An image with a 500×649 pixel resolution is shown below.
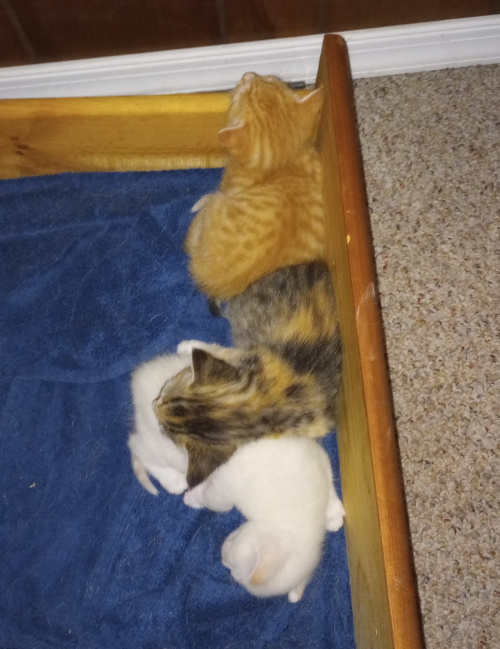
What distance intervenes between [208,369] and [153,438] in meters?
0.22

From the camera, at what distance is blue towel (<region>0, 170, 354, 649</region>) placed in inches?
42.1

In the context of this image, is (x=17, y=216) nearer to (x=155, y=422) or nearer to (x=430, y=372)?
(x=155, y=422)

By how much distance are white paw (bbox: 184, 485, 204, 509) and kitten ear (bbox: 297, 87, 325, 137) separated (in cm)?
72

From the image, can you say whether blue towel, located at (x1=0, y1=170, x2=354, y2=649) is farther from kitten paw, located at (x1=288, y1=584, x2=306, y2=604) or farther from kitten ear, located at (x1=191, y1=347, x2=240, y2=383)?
kitten ear, located at (x1=191, y1=347, x2=240, y2=383)

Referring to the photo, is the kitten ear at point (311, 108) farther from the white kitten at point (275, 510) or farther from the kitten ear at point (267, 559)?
the kitten ear at point (267, 559)

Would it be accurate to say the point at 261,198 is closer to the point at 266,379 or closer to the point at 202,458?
the point at 266,379

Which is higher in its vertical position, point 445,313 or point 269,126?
point 269,126

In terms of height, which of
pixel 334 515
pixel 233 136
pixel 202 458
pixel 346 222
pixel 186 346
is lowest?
pixel 334 515

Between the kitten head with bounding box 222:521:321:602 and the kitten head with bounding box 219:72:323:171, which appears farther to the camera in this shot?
the kitten head with bounding box 219:72:323:171

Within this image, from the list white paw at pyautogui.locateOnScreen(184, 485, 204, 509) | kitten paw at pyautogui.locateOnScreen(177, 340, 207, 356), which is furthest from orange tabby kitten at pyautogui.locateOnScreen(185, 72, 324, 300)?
white paw at pyautogui.locateOnScreen(184, 485, 204, 509)

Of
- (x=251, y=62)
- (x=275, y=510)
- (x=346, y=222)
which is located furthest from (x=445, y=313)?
(x=251, y=62)

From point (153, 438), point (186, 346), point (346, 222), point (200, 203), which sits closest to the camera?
point (346, 222)

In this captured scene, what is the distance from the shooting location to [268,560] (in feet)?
3.01

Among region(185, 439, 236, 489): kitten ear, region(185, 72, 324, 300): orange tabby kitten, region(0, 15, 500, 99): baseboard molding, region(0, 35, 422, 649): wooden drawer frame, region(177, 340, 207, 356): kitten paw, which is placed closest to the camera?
region(0, 35, 422, 649): wooden drawer frame
